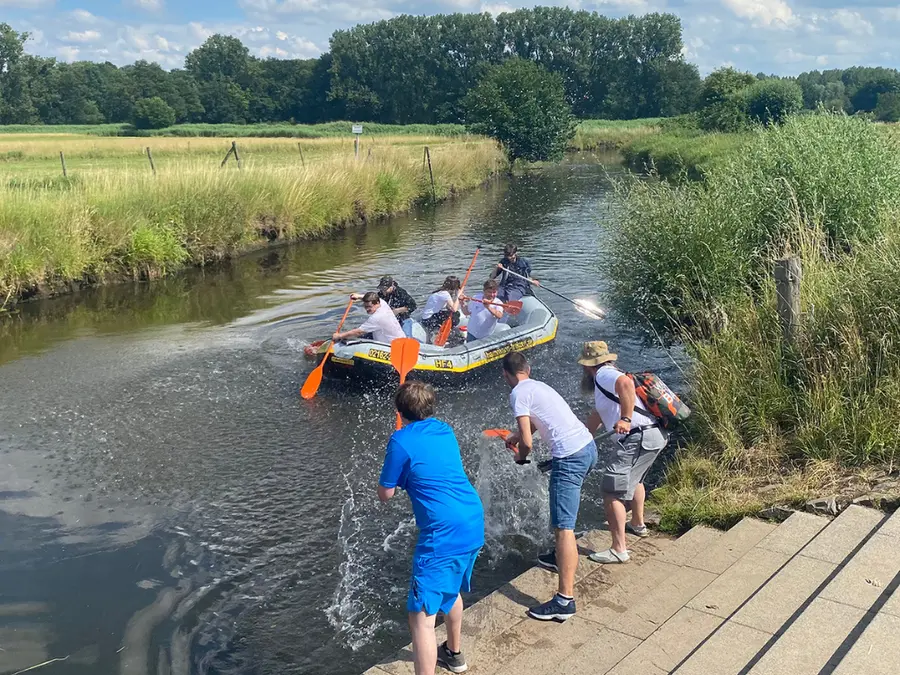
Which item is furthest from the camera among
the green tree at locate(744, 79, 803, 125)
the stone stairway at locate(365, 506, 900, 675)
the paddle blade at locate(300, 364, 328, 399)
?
the green tree at locate(744, 79, 803, 125)

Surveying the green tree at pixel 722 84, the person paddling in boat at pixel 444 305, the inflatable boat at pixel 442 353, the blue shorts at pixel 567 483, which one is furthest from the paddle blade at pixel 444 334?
the green tree at pixel 722 84

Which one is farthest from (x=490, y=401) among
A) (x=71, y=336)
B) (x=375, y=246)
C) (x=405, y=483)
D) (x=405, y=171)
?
(x=405, y=171)

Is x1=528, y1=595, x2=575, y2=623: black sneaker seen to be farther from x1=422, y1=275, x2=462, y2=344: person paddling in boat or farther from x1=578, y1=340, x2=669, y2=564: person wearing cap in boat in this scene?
x1=422, y1=275, x2=462, y2=344: person paddling in boat

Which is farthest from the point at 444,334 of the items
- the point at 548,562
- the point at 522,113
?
the point at 522,113

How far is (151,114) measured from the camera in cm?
7756

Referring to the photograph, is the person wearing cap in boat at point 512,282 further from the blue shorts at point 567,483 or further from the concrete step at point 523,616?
the blue shorts at point 567,483

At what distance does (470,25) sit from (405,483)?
10305 centimetres

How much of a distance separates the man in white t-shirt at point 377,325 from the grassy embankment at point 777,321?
324 cm

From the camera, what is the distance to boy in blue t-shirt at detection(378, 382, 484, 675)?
4168 millimetres

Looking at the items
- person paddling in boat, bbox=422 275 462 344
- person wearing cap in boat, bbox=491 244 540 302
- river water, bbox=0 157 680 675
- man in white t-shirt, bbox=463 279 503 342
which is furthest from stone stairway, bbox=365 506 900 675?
person wearing cap in boat, bbox=491 244 540 302

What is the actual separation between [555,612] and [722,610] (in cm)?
98

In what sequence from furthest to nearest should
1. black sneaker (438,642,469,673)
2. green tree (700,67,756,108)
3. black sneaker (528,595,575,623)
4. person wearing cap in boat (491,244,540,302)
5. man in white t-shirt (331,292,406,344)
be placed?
green tree (700,67,756,108) < person wearing cap in boat (491,244,540,302) < man in white t-shirt (331,292,406,344) < black sneaker (528,595,575,623) < black sneaker (438,642,469,673)

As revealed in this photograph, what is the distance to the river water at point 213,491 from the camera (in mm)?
5781

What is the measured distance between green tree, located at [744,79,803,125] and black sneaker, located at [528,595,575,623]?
41.0 meters
